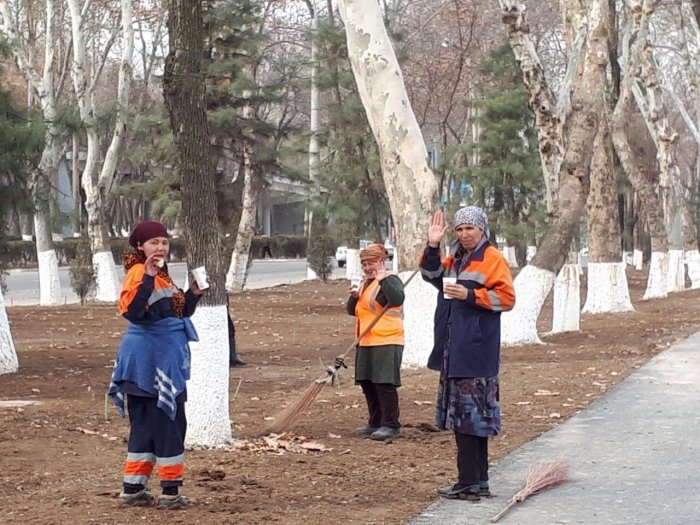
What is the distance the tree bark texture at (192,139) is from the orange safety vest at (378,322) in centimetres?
115

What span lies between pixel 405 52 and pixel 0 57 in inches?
606

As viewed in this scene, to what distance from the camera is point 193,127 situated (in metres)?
8.85

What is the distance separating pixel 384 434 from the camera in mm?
9352

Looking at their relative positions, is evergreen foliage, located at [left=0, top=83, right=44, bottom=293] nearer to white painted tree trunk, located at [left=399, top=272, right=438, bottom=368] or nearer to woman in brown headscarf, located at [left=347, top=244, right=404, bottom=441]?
white painted tree trunk, located at [left=399, top=272, right=438, bottom=368]

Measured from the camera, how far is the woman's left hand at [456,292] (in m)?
6.99

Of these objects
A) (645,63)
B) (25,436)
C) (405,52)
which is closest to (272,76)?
(405,52)

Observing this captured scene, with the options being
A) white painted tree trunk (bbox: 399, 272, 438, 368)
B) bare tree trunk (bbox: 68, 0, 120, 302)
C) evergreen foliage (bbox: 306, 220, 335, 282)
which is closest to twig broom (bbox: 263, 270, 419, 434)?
white painted tree trunk (bbox: 399, 272, 438, 368)

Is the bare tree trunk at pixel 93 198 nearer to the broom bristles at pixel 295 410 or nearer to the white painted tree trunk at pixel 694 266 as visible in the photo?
the white painted tree trunk at pixel 694 266

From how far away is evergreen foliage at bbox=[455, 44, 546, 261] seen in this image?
Answer: 3097cm

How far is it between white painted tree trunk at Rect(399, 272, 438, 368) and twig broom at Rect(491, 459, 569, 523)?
549 centimetres

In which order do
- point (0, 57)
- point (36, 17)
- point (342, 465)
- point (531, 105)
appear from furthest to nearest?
point (36, 17)
point (531, 105)
point (0, 57)
point (342, 465)

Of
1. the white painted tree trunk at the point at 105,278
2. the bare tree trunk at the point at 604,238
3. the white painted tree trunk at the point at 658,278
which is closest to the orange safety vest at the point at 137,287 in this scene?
the bare tree trunk at the point at 604,238

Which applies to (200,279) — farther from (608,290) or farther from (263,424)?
(608,290)

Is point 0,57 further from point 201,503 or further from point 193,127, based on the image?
point 201,503
